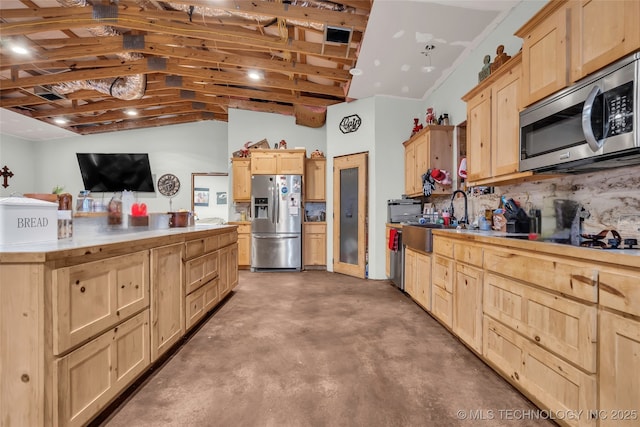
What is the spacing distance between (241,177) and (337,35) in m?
3.28

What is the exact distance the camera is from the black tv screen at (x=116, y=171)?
7.47 meters

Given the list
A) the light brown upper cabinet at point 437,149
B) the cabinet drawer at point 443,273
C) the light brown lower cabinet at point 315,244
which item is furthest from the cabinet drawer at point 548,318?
the light brown lower cabinet at point 315,244

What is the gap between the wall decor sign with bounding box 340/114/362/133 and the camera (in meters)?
5.09

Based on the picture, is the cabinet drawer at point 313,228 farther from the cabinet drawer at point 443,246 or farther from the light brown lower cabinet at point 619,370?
the light brown lower cabinet at point 619,370

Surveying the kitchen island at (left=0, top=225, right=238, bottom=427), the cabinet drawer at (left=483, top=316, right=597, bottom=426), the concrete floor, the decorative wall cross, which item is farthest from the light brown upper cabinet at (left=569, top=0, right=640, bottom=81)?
the decorative wall cross

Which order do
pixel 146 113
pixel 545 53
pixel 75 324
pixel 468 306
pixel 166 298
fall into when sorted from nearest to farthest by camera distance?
1. pixel 75 324
2. pixel 545 53
3. pixel 166 298
4. pixel 468 306
5. pixel 146 113

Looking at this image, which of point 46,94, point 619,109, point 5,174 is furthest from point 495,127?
point 5,174

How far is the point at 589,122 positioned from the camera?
1.46 m

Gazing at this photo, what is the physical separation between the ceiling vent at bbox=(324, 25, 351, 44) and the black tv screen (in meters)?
5.98

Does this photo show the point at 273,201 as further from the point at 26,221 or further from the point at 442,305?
the point at 26,221

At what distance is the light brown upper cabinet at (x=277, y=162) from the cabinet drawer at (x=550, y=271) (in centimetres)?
412

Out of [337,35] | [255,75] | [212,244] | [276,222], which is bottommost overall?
[212,244]

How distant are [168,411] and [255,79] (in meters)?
4.88

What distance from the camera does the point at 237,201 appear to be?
6.01 meters
